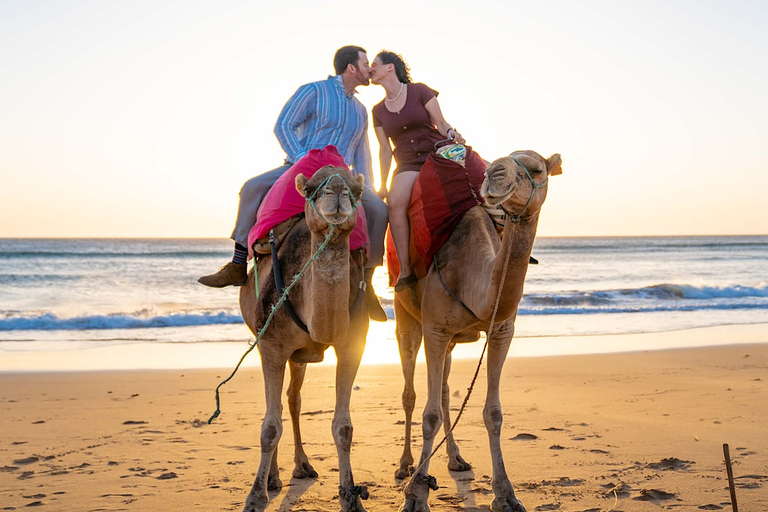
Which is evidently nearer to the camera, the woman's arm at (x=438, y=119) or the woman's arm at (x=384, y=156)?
the woman's arm at (x=438, y=119)

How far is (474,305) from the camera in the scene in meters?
5.57

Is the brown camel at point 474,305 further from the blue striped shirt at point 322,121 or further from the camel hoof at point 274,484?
the blue striped shirt at point 322,121

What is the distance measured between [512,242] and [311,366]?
8.80 meters

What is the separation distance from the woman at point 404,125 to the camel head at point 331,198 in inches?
80.8

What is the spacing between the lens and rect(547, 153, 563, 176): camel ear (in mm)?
4410

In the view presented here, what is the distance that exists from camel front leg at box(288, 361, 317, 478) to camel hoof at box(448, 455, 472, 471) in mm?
1209

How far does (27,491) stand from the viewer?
6.00 m

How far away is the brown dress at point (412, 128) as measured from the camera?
7.12 m

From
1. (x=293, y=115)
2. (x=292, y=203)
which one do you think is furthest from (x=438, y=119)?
(x=292, y=203)

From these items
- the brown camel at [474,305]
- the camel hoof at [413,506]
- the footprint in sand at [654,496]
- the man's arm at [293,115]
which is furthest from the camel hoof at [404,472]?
the man's arm at [293,115]

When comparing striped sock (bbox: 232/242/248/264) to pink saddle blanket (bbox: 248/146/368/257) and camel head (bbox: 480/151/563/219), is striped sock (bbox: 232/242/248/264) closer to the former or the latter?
pink saddle blanket (bbox: 248/146/368/257)

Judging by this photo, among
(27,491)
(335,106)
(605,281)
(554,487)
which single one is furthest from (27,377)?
(605,281)

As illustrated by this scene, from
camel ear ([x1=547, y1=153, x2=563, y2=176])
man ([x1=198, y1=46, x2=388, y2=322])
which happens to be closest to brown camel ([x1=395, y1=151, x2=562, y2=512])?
camel ear ([x1=547, y1=153, x2=563, y2=176])

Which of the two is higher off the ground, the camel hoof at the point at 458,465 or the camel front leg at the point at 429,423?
the camel front leg at the point at 429,423
